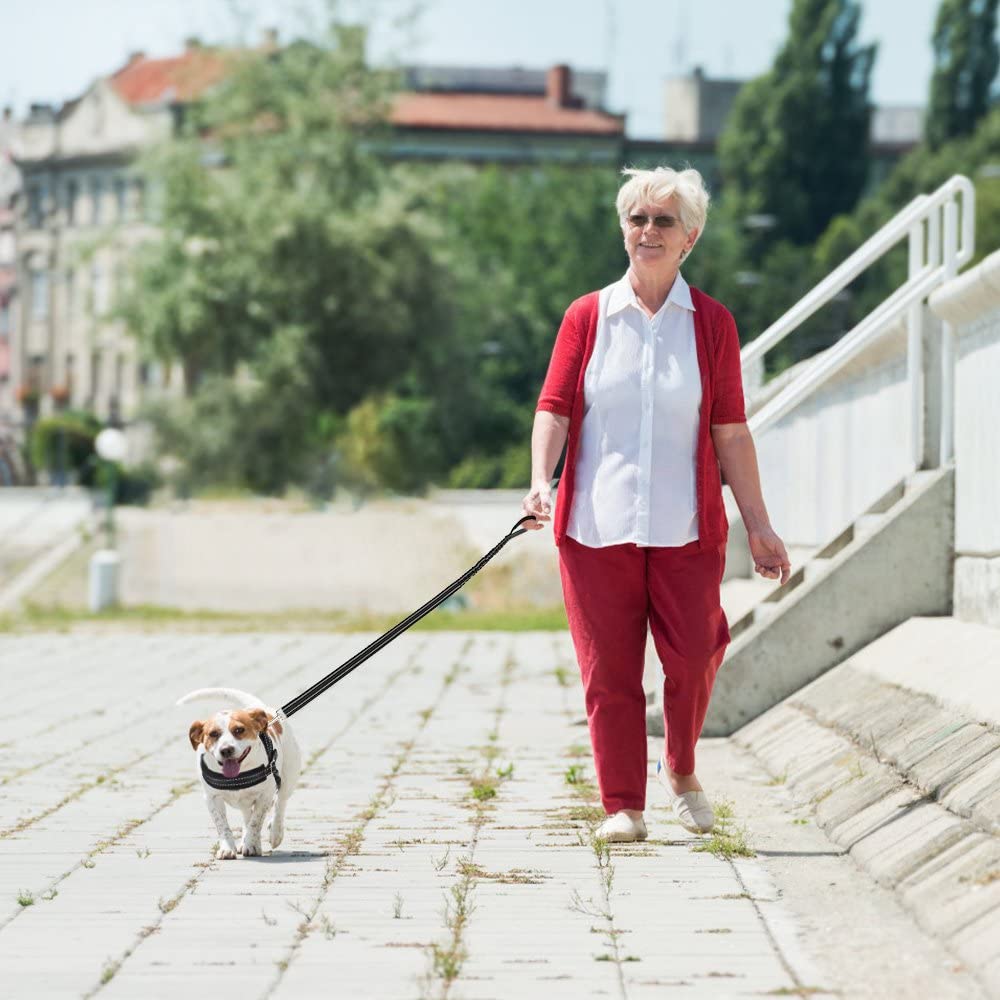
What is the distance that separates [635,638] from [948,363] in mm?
3763

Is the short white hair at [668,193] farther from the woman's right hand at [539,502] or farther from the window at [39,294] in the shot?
the window at [39,294]

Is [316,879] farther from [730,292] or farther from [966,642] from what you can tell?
[730,292]

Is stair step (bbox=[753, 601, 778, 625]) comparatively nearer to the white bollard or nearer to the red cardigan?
the red cardigan

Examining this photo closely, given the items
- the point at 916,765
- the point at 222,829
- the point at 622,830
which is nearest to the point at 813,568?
the point at 916,765

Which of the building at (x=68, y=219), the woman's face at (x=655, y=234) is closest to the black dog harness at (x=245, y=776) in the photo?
the woman's face at (x=655, y=234)

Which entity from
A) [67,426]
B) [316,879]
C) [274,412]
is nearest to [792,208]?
[67,426]

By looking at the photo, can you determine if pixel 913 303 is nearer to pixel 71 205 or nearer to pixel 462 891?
pixel 462 891

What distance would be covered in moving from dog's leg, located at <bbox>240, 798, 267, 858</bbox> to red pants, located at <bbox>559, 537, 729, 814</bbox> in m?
1.06

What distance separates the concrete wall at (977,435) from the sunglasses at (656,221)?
2.22 metres

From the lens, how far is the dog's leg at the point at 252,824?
631 cm

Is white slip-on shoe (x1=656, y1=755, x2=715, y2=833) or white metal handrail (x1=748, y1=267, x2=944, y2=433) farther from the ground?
white metal handrail (x1=748, y1=267, x2=944, y2=433)

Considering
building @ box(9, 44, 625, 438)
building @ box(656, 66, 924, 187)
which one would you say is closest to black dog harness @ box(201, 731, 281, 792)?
building @ box(9, 44, 625, 438)

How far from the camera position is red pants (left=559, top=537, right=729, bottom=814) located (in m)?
6.43

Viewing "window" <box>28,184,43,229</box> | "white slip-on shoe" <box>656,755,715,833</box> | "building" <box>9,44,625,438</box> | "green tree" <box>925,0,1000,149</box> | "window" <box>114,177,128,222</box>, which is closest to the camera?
"white slip-on shoe" <box>656,755,715,833</box>
